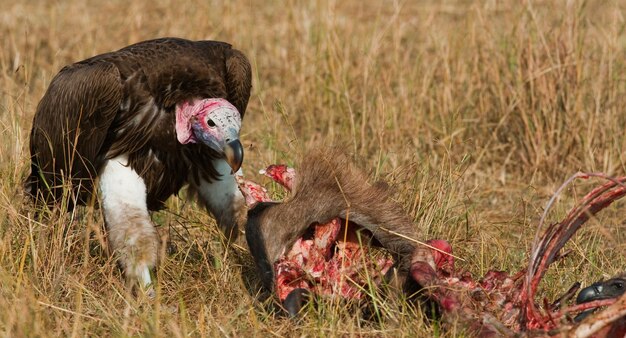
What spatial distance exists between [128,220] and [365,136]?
6.31 ft

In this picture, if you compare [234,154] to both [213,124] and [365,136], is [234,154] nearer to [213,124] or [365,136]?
[213,124]

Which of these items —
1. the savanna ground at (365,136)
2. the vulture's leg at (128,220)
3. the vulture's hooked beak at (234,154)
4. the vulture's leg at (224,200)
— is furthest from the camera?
the vulture's leg at (224,200)

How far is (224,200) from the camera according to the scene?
15.5 feet

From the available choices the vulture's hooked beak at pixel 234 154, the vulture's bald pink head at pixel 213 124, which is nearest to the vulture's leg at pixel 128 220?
the vulture's bald pink head at pixel 213 124

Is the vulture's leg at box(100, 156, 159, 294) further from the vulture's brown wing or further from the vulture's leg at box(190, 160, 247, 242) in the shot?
the vulture's leg at box(190, 160, 247, 242)

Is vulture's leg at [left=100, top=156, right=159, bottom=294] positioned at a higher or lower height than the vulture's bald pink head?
lower

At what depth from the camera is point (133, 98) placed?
14.5 ft

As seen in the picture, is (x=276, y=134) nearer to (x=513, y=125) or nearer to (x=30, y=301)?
(x=513, y=125)

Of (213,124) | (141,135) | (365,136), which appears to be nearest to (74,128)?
(141,135)

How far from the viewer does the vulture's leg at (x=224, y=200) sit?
4.67 metres

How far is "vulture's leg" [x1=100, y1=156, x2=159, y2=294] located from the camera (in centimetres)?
428

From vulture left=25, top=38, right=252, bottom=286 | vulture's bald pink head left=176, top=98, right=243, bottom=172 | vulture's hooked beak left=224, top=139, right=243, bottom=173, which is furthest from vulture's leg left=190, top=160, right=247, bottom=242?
vulture's hooked beak left=224, top=139, right=243, bottom=173

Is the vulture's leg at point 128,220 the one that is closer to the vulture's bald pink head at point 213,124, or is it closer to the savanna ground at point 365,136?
the savanna ground at point 365,136

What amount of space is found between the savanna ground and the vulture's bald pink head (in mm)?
346
